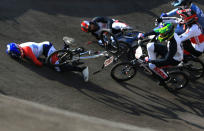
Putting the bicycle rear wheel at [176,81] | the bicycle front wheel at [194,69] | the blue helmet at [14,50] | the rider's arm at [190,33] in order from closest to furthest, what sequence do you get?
the bicycle rear wheel at [176,81]
the blue helmet at [14,50]
the rider's arm at [190,33]
the bicycle front wheel at [194,69]

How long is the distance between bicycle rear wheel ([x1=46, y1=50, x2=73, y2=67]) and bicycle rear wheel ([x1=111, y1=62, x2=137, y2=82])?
1.57 m

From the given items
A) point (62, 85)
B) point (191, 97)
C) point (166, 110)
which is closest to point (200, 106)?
point (191, 97)

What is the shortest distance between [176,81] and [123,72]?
6.02ft

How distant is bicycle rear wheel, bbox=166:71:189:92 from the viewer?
8.34m

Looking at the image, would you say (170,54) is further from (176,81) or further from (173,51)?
(176,81)

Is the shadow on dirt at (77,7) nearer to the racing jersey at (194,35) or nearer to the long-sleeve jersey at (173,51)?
the racing jersey at (194,35)

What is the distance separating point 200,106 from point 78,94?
13.0 ft

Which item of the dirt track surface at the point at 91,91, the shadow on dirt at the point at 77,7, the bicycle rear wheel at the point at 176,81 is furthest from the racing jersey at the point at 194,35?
the shadow on dirt at the point at 77,7

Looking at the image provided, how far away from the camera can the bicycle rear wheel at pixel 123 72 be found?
8392mm

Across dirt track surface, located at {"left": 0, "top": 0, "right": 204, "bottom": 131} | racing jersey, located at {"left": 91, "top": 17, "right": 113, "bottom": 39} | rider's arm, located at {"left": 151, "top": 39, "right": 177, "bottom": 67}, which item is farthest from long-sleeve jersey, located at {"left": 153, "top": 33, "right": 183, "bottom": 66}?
racing jersey, located at {"left": 91, "top": 17, "right": 113, "bottom": 39}

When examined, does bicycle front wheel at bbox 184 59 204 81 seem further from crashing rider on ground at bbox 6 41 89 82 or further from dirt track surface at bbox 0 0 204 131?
crashing rider on ground at bbox 6 41 89 82

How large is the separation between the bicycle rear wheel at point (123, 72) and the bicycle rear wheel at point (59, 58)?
5.16ft

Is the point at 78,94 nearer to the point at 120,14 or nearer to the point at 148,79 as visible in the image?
the point at 148,79

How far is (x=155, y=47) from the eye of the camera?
8.47m
